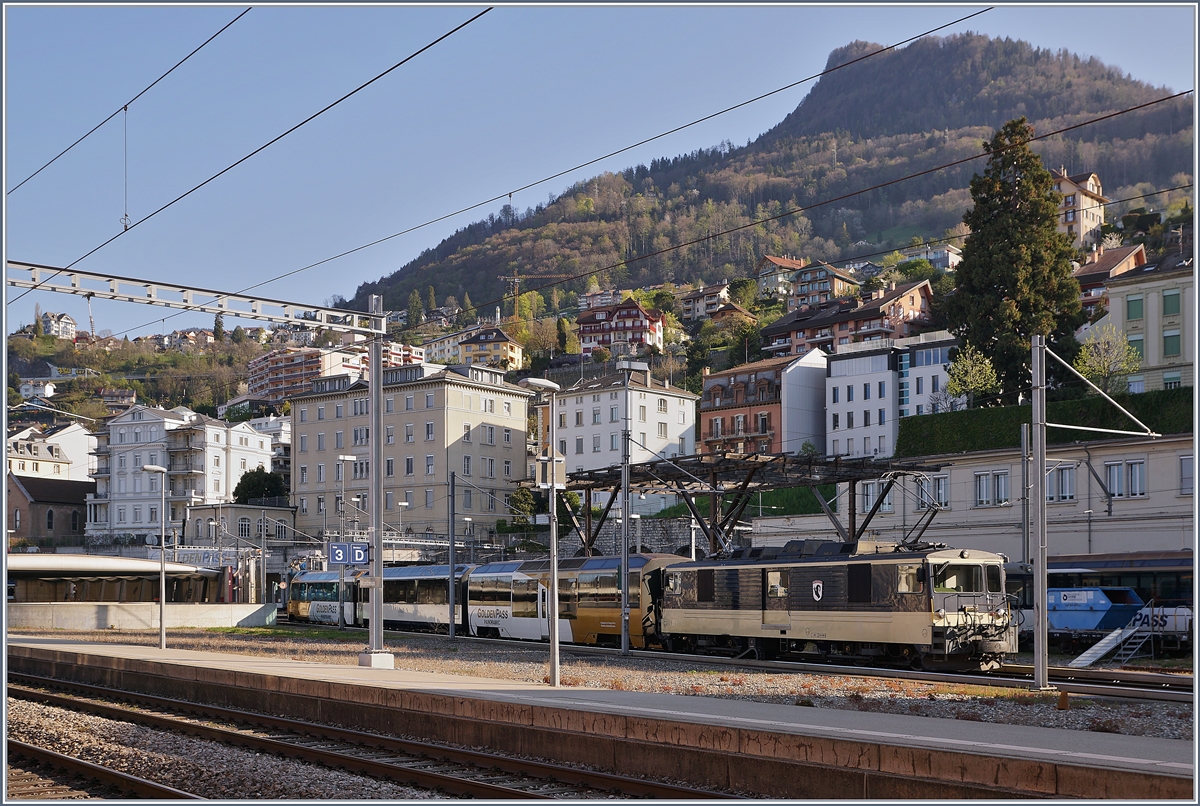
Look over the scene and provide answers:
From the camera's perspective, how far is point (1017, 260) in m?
66.6

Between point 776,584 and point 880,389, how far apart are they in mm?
67402

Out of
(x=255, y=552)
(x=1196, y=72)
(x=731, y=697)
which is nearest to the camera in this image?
(x=1196, y=72)

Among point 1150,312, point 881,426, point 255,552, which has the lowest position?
point 255,552

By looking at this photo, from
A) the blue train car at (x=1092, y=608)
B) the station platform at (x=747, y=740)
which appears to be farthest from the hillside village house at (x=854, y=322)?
the station platform at (x=747, y=740)

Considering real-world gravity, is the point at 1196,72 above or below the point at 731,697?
above

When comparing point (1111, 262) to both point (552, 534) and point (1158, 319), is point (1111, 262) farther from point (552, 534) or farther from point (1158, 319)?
point (552, 534)

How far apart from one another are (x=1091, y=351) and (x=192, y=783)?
6534 centimetres

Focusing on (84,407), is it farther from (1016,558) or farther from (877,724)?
(877,724)

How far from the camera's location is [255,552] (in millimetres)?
91312

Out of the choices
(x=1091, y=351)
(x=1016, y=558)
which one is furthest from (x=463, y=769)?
(x=1091, y=351)

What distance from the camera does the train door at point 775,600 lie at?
113ft

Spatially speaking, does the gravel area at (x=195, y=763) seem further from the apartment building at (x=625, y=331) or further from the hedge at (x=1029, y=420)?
the apartment building at (x=625, y=331)

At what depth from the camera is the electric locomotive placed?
30844mm

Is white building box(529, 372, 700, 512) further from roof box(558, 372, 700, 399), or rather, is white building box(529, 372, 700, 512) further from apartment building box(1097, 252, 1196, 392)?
apartment building box(1097, 252, 1196, 392)
